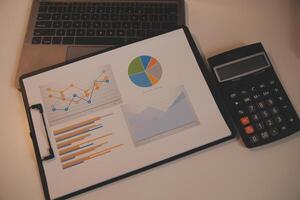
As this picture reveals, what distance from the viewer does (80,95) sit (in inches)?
22.6

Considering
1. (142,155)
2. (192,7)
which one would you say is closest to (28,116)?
(142,155)

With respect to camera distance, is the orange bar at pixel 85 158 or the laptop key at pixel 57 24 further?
the laptop key at pixel 57 24

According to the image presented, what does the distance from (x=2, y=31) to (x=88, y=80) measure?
0.27 meters

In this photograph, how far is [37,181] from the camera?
0.54 m

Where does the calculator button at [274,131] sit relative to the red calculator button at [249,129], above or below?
below

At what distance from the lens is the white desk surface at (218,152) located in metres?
0.52

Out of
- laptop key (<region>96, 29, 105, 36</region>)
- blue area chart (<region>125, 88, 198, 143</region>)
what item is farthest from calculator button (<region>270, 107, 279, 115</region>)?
laptop key (<region>96, 29, 105, 36</region>)

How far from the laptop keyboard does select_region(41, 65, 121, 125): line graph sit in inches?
3.7

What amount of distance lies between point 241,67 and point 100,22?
0.32 m

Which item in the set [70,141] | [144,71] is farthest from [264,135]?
[70,141]

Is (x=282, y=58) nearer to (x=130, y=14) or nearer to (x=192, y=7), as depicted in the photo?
(x=192, y=7)

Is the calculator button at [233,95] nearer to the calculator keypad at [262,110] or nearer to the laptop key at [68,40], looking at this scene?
the calculator keypad at [262,110]

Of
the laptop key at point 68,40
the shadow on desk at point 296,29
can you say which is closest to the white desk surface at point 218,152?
the shadow on desk at point 296,29

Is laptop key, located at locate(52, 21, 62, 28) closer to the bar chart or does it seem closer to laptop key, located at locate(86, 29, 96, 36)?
laptop key, located at locate(86, 29, 96, 36)
